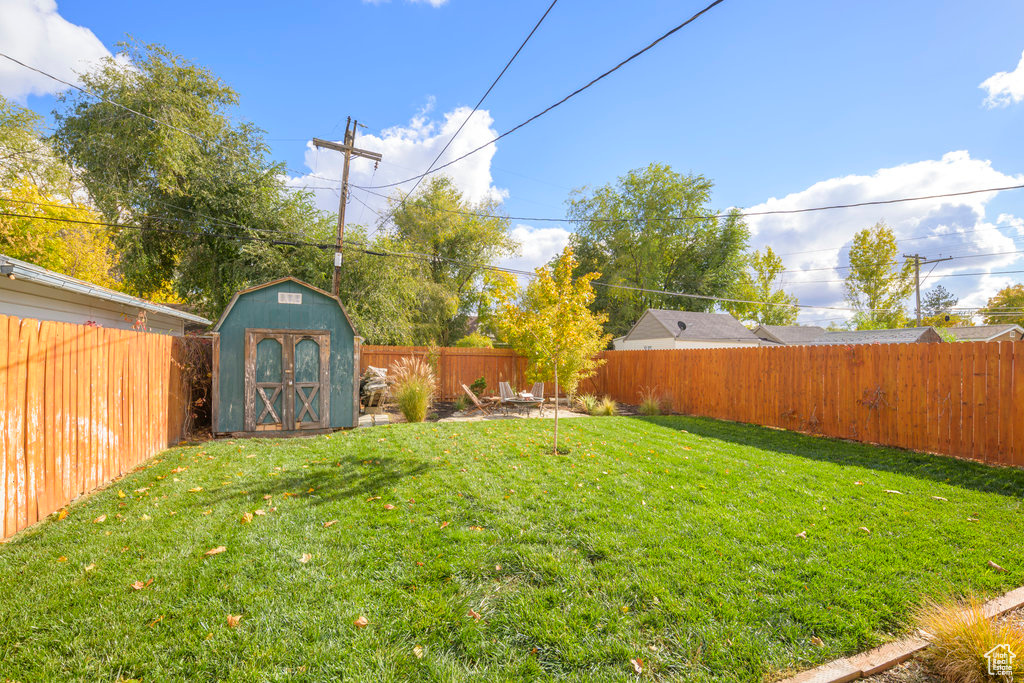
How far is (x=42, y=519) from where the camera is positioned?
12.4ft

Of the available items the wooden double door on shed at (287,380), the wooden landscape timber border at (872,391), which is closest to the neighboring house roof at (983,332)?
the wooden landscape timber border at (872,391)

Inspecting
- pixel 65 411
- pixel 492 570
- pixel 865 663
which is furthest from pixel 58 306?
pixel 865 663

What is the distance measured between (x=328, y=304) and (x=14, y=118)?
56.2ft

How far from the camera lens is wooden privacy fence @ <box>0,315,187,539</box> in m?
3.43

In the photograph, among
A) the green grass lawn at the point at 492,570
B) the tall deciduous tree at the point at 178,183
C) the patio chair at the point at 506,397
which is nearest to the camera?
the green grass lawn at the point at 492,570

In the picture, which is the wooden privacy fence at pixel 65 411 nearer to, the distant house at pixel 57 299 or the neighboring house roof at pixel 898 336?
the distant house at pixel 57 299

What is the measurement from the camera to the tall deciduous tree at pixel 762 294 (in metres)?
37.1

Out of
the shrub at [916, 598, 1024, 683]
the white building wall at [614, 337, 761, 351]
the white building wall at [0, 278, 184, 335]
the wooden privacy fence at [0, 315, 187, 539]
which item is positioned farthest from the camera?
the white building wall at [614, 337, 761, 351]

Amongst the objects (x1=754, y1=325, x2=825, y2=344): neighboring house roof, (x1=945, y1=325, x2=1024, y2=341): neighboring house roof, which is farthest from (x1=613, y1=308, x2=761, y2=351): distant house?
(x1=945, y1=325, x2=1024, y2=341): neighboring house roof

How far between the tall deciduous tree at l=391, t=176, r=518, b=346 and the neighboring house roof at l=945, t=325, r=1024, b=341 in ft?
93.6

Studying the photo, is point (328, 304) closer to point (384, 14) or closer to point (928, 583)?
point (384, 14)

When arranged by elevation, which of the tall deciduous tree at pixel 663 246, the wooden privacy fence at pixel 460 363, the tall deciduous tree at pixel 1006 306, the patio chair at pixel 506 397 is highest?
the tall deciduous tree at pixel 663 246

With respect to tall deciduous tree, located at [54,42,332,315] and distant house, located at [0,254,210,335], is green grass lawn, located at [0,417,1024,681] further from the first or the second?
tall deciduous tree, located at [54,42,332,315]

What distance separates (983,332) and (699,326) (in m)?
19.6
